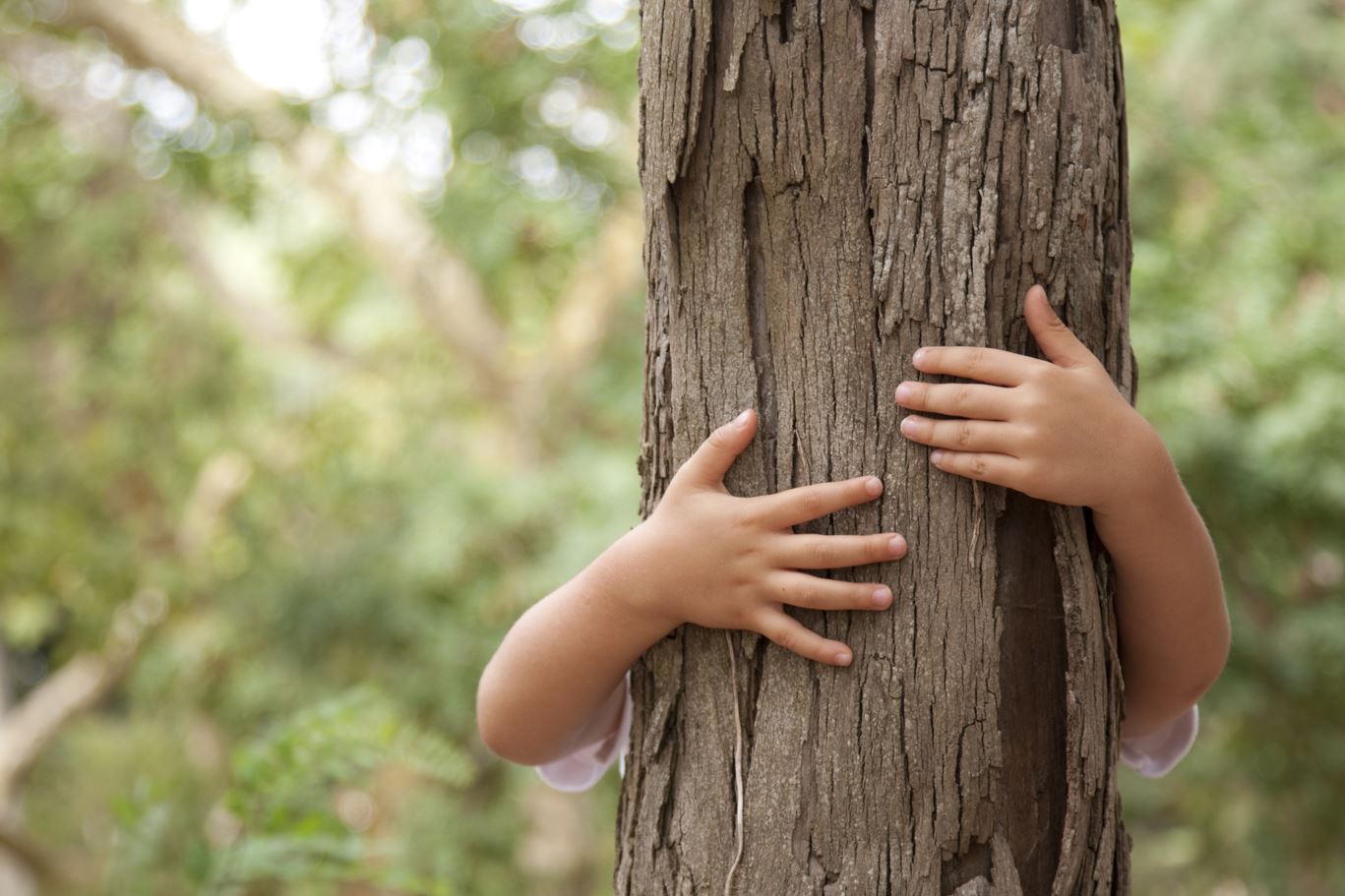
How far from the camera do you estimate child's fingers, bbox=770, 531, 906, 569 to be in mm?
1086

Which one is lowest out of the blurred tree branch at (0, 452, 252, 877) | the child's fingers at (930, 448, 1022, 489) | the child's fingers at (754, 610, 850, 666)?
the blurred tree branch at (0, 452, 252, 877)

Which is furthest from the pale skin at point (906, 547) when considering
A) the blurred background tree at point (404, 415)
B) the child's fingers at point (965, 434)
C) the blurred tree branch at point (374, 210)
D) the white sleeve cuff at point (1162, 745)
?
the blurred tree branch at point (374, 210)

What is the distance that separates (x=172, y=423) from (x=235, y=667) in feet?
5.56

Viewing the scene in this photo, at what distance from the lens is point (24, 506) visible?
7383 mm

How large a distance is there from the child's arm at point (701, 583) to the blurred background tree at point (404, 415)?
1214 millimetres

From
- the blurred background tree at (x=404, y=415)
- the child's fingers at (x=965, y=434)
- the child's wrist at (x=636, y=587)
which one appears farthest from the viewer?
the blurred background tree at (x=404, y=415)

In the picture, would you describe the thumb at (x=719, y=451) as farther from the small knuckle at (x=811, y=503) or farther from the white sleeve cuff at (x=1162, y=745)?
the white sleeve cuff at (x=1162, y=745)

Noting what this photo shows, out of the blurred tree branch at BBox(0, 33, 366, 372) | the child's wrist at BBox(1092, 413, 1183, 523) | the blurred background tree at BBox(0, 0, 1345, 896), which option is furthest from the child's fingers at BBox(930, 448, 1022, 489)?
the blurred tree branch at BBox(0, 33, 366, 372)

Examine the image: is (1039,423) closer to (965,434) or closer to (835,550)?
(965,434)

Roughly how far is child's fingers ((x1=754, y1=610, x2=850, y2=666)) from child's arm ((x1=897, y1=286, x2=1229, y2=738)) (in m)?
0.20

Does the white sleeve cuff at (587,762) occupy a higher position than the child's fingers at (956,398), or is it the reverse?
the child's fingers at (956,398)

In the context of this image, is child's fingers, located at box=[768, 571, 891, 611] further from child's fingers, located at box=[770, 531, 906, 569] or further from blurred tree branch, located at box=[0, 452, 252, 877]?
blurred tree branch, located at box=[0, 452, 252, 877]

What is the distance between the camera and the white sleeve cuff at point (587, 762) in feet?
4.95

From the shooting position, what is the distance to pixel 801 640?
1108mm
